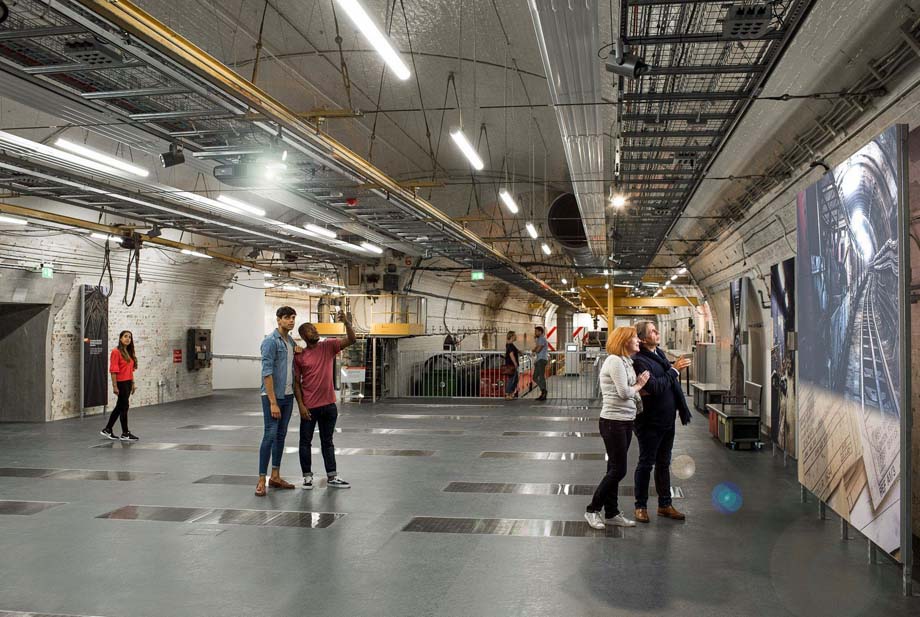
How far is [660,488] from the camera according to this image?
6.39 meters

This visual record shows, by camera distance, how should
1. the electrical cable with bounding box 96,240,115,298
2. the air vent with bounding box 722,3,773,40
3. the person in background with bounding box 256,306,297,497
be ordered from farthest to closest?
the electrical cable with bounding box 96,240,115,298 < the person in background with bounding box 256,306,297,497 < the air vent with bounding box 722,3,773,40

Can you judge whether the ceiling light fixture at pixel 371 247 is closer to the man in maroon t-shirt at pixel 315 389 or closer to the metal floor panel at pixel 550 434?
the metal floor panel at pixel 550 434

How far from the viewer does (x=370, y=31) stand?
5223 mm

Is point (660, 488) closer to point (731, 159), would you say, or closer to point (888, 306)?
point (888, 306)

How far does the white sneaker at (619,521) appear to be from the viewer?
6.04 metres

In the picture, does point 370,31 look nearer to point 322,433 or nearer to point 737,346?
point 322,433

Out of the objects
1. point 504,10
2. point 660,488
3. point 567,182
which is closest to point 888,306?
point 660,488

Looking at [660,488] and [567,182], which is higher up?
[567,182]

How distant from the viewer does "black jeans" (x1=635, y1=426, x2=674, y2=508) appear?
20.3 feet

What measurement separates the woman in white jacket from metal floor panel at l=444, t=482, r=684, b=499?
126 cm

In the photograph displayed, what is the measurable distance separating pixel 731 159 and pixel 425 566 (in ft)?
28.7

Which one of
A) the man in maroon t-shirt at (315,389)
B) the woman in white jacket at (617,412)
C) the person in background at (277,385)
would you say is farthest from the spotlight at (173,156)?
the woman in white jacket at (617,412)

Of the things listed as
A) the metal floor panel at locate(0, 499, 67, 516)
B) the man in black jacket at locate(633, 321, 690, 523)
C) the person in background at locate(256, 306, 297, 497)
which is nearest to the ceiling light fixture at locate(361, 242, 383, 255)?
the person in background at locate(256, 306, 297, 497)

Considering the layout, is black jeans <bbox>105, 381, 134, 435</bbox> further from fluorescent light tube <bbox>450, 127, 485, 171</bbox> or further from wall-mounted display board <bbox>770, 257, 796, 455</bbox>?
wall-mounted display board <bbox>770, 257, 796, 455</bbox>
